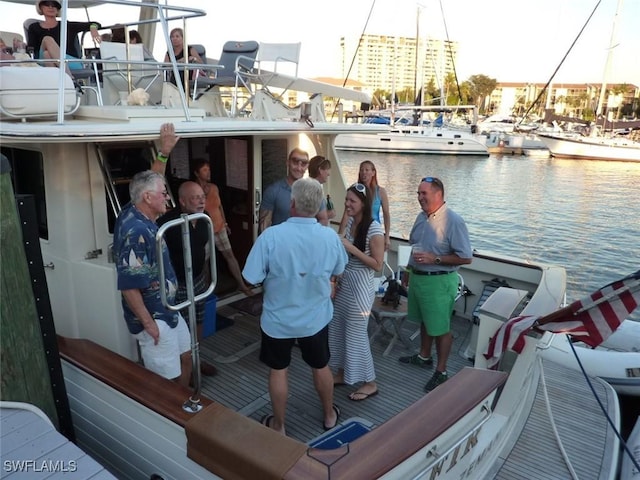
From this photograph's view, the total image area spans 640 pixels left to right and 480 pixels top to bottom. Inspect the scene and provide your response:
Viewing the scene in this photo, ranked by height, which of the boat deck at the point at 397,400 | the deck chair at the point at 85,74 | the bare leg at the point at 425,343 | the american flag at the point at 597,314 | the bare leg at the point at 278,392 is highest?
the deck chair at the point at 85,74

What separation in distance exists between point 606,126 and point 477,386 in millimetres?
51291

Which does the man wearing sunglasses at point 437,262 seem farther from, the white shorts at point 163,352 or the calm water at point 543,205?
the calm water at point 543,205

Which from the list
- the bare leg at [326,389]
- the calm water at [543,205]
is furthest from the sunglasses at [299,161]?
the calm water at [543,205]

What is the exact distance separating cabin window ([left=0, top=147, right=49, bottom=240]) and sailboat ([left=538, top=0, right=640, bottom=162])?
3781 centimetres

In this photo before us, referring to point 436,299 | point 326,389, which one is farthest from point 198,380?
point 436,299

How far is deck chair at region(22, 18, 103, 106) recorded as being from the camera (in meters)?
4.15

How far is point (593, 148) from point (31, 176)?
38.2m

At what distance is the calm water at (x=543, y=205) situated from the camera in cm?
1423

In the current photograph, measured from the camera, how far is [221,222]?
15.1 ft

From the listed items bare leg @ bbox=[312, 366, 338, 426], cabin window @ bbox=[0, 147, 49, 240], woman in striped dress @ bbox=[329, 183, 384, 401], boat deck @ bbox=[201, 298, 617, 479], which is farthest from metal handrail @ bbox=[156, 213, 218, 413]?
cabin window @ bbox=[0, 147, 49, 240]

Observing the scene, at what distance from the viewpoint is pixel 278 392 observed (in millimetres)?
2936

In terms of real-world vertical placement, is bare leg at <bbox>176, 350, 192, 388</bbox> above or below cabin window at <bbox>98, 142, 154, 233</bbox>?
below
